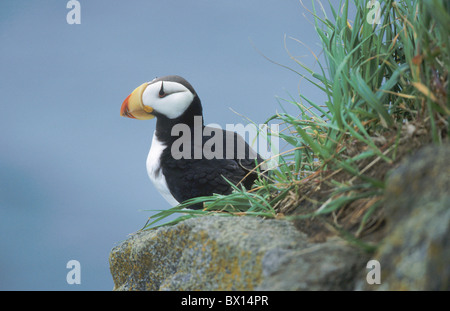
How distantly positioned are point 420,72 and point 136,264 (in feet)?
4.53

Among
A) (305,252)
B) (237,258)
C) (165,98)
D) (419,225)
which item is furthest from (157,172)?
(419,225)

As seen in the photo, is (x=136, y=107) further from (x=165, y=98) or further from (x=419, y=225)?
(x=419, y=225)

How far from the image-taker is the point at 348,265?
4.01 ft

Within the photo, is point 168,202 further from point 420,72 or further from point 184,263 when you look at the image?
point 420,72

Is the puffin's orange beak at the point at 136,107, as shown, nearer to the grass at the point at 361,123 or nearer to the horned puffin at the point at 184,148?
the horned puffin at the point at 184,148

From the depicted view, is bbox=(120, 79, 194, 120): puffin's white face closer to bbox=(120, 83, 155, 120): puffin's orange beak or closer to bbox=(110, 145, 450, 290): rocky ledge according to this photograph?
bbox=(120, 83, 155, 120): puffin's orange beak

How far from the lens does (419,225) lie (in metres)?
0.98

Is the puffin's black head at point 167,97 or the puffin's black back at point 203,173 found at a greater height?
the puffin's black head at point 167,97

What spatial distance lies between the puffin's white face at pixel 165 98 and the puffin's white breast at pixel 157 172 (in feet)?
0.67

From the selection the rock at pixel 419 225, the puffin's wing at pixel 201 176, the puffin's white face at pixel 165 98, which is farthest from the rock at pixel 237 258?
the puffin's white face at pixel 165 98

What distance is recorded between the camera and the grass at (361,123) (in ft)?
4.49

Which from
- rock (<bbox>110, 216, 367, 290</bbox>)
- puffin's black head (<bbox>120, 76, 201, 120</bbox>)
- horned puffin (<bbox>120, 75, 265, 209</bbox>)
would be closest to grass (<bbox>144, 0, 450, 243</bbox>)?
rock (<bbox>110, 216, 367, 290</bbox>)
